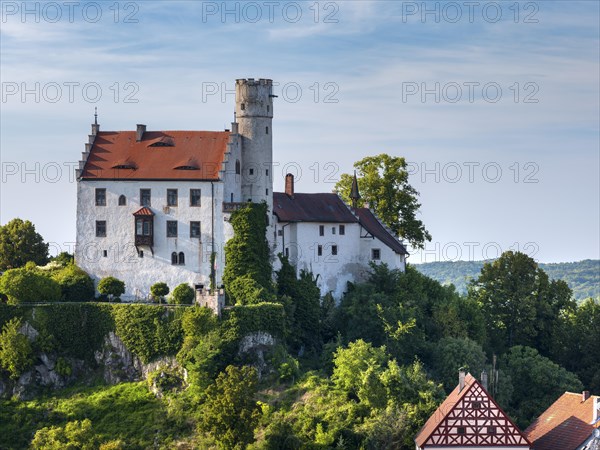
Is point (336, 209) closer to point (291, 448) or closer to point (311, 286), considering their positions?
point (311, 286)

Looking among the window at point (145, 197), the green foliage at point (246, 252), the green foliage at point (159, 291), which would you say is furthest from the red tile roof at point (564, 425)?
the window at point (145, 197)

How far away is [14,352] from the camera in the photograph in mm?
89438

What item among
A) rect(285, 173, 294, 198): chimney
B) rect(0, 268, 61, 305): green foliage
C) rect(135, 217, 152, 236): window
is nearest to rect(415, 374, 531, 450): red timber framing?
rect(135, 217, 152, 236): window

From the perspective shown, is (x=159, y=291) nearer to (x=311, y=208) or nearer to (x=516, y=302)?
(x=311, y=208)

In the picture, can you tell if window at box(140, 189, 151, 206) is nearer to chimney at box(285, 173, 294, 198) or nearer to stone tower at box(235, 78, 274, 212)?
stone tower at box(235, 78, 274, 212)

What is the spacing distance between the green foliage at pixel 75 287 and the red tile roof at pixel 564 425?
89.3 feet

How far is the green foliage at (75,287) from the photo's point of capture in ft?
304

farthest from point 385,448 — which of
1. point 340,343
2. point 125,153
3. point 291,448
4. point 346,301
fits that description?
point 125,153

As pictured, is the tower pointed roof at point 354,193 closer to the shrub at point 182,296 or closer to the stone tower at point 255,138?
the stone tower at point 255,138

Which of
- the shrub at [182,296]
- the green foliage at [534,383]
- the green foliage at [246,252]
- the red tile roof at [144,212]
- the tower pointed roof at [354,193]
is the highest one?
the tower pointed roof at [354,193]

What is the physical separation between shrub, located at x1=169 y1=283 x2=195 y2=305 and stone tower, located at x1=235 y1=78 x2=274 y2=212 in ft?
22.8

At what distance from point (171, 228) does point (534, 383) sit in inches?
1023

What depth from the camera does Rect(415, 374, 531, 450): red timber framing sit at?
81562mm

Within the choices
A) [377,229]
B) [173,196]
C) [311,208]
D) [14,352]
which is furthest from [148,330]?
[377,229]
